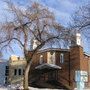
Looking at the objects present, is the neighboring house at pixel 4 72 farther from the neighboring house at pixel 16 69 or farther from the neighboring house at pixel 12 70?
the neighboring house at pixel 16 69

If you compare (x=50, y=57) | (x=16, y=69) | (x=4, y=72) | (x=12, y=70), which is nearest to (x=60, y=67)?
(x=50, y=57)

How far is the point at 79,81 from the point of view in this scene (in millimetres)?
50781

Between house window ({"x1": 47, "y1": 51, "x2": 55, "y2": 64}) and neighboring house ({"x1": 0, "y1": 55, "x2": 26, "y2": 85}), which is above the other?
house window ({"x1": 47, "y1": 51, "x2": 55, "y2": 64})

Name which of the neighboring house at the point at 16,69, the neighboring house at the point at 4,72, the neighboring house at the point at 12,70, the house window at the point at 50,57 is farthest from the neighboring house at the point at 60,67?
the neighboring house at the point at 4,72

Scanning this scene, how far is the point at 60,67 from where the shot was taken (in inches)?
2810

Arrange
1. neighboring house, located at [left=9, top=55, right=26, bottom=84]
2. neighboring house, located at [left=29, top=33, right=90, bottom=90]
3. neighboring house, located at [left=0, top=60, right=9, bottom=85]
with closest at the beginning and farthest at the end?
neighboring house, located at [left=29, top=33, right=90, bottom=90] → neighboring house, located at [left=9, top=55, right=26, bottom=84] → neighboring house, located at [left=0, top=60, right=9, bottom=85]

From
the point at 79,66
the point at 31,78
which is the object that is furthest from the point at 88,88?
the point at 31,78

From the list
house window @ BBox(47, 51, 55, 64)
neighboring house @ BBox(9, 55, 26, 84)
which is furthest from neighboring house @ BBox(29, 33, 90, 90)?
neighboring house @ BBox(9, 55, 26, 84)

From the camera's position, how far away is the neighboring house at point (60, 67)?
6869cm

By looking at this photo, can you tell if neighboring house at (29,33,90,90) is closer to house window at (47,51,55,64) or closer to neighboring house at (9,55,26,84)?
house window at (47,51,55,64)

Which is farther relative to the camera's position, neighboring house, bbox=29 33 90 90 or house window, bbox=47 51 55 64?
house window, bbox=47 51 55 64

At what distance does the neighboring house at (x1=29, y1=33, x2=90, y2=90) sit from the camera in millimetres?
68688

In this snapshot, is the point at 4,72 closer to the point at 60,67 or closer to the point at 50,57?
the point at 50,57

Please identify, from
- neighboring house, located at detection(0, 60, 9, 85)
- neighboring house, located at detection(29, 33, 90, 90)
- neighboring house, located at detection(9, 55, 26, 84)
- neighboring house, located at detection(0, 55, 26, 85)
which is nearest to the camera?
neighboring house, located at detection(29, 33, 90, 90)
